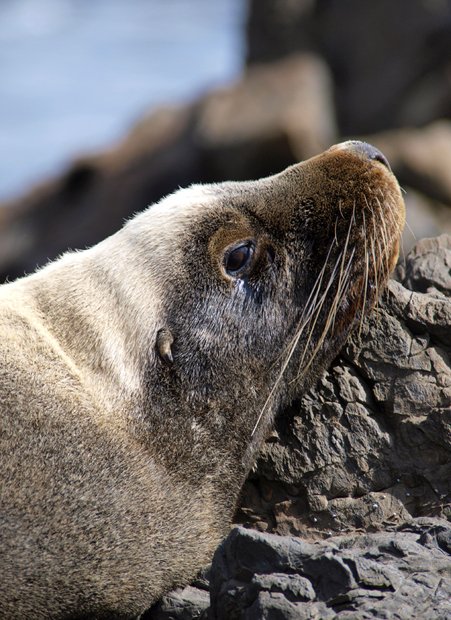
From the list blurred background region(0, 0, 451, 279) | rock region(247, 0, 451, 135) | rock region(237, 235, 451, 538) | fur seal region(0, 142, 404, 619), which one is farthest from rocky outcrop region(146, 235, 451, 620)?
rock region(247, 0, 451, 135)

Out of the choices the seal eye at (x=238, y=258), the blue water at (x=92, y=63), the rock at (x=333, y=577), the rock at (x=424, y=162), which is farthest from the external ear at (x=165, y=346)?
the blue water at (x=92, y=63)

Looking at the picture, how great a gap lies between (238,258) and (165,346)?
0.57 meters

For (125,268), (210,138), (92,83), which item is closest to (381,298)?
(125,268)

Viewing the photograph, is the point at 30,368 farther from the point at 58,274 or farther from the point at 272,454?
the point at 272,454

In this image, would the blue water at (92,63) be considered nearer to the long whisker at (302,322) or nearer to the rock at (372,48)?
the rock at (372,48)

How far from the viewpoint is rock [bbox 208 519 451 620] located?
436 centimetres

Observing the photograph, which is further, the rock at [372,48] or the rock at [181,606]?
the rock at [372,48]

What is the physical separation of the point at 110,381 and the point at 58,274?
77 centimetres

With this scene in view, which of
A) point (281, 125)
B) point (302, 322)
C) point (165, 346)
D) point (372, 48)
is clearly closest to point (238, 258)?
point (302, 322)

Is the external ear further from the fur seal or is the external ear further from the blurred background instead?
the blurred background

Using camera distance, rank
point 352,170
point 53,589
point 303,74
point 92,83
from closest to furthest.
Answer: point 53,589 < point 352,170 < point 303,74 < point 92,83

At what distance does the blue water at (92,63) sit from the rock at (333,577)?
26.7 m

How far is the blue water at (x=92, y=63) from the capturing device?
3419 centimetres

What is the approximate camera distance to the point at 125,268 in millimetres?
5453
